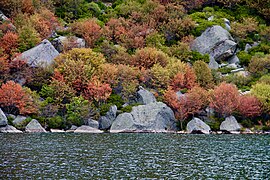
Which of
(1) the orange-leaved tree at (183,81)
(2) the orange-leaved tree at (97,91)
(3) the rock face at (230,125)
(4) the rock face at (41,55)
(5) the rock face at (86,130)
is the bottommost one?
(5) the rock face at (86,130)

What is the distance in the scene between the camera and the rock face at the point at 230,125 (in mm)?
77812

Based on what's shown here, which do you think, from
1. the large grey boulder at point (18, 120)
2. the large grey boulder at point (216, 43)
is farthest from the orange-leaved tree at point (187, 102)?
the large grey boulder at point (216, 43)

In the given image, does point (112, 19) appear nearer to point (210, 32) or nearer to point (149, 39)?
point (149, 39)

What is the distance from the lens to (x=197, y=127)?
75750 mm

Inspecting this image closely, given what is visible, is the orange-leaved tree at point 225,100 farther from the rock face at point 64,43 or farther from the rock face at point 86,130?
the rock face at point 64,43

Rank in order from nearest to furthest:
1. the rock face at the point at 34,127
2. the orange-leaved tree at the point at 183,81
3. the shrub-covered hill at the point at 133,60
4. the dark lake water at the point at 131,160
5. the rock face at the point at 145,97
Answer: the dark lake water at the point at 131,160 < the rock face at the point at 34,127 < the shrub-covered hill at the point at 133,60 < the rock face at the point at 145,97 < the orange-leaved tree at the point at 183,81

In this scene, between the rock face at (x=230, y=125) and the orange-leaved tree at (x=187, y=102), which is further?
the orange-leaved tree at (x=187, y=102)

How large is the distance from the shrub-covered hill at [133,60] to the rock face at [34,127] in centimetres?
251

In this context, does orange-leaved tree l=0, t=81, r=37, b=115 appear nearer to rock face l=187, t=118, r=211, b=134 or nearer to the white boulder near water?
the white boulder near water

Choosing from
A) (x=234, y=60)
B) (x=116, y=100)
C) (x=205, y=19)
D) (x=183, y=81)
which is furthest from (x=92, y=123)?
(x=205, y=19)

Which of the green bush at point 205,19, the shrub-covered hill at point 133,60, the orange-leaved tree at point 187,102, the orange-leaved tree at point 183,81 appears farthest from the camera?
the green bush at point 205,19

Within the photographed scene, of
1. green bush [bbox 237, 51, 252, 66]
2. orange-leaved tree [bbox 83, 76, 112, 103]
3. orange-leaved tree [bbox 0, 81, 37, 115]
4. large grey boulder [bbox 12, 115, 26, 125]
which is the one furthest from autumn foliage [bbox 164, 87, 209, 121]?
green bush [bbox 237, 51, 252, 66]

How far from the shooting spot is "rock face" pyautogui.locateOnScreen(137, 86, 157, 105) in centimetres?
8450

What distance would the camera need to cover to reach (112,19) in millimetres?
115812
